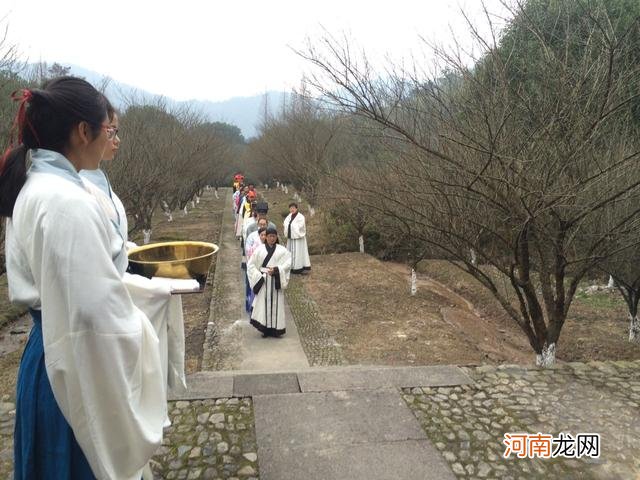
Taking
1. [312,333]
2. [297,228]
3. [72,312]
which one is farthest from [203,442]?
[297,228]

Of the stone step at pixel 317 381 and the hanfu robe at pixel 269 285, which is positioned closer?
the stone step at pixel 317 381

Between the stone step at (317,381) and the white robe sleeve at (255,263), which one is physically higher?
the white robe sleeve at (255,263)

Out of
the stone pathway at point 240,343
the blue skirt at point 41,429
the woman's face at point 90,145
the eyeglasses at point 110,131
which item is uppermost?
the eyeglasses at point 110,131

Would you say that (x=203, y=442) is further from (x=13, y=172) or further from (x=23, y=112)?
(x=23, y=112)

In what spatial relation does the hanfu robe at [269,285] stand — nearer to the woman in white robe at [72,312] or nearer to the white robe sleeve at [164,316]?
the white robe sleeve at [164,316]

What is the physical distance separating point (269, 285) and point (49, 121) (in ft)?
18.0

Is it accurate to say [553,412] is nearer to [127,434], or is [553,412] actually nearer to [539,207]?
[539,207]

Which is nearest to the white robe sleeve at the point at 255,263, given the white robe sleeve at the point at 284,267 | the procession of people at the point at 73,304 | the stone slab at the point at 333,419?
the white robe sleeve at the point at 284,267

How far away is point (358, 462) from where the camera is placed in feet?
9.98

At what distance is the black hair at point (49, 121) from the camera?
143cm

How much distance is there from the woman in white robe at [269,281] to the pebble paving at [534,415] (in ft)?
10.3

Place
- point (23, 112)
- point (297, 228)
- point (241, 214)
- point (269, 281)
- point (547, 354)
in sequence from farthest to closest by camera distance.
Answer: point (241, 214) < point (297, 228) < point (269, 281) < point (547, 354) < point (23, 112)

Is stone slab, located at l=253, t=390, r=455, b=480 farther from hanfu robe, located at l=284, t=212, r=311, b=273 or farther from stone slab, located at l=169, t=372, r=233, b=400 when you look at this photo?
hanfu robe, located at l=284, t=212, r=311, b=273

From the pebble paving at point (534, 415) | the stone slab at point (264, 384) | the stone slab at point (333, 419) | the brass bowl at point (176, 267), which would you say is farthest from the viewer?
the stone slab at point (264, 384)
